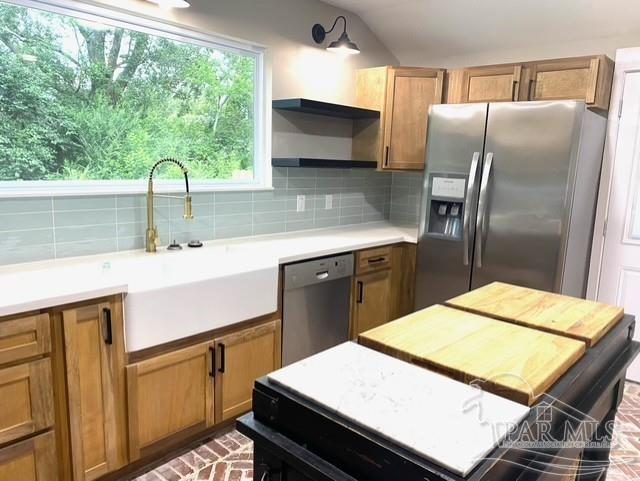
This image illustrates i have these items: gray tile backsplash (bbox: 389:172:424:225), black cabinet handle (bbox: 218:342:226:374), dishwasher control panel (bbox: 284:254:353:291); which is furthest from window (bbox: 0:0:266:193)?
gray tile backsplash (bbox: 389:172:424:225)

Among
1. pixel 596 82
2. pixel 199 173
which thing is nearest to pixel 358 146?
pixel 199 173

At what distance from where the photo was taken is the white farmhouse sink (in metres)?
1.90

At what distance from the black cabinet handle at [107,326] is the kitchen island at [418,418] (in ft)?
3.35

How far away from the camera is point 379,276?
3230 mm

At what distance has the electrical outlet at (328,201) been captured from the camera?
358cm

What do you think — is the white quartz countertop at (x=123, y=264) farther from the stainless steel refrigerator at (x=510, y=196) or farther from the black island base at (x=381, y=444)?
the black island base at (x=381, y=444)

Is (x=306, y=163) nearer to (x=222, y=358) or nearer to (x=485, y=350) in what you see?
(x=222, y=358)

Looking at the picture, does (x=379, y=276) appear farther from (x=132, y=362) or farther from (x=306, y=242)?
(x=132, y=362)

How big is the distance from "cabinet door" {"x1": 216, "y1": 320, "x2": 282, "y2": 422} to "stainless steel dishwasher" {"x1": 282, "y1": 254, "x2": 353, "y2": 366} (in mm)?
153

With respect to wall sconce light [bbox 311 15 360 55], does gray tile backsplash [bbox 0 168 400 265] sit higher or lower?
lower

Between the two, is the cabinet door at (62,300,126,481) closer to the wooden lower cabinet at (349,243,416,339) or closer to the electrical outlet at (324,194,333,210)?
the wooden lower cabinet at (349,243,416,339)

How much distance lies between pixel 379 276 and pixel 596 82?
1.76m

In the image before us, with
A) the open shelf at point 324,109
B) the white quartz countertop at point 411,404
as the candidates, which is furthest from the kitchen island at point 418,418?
the open shelf at point 324,109

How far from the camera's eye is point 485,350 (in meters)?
1.15
